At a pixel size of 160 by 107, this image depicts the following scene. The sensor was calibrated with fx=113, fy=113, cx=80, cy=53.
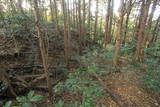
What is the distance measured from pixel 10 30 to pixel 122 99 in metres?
7.41

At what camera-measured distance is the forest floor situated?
484 centimetres

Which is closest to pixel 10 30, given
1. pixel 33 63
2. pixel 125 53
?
pixel 33 63

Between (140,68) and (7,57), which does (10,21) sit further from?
(140,68)

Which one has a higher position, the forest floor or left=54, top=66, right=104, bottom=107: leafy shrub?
left=54, top=66, right=104, bottom=107: leafy shrub

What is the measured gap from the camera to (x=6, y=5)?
9797 millimetres

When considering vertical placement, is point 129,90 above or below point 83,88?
below

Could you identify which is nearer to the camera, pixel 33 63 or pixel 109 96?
pixel 109 96

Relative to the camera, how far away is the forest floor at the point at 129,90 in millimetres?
4840

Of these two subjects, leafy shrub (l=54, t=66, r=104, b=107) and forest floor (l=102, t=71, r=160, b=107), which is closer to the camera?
leafy shrub (l=54, t=66, r=104, b=107)

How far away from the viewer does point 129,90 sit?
555 centimetres

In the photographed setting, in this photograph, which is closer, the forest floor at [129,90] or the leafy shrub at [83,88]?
the leafy shrub at [83,88]

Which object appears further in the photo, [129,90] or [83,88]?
[129,90]

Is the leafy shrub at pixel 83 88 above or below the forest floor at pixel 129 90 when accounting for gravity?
above

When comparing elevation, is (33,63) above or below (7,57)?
below
